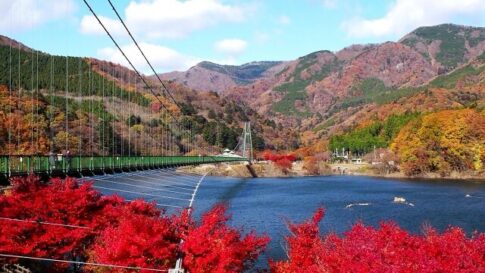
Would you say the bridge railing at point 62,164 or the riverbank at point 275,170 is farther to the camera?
the riverbank at point 275,170

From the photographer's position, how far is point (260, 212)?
38.2 meters

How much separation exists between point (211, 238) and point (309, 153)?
Result: 113 metres

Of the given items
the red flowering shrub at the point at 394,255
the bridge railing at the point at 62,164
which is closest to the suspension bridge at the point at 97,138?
the bridge railing at the point at 62,164

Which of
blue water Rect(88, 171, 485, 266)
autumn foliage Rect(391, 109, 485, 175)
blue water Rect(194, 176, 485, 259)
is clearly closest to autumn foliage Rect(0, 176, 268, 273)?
blue water Rect(88, 171, 485, 266)

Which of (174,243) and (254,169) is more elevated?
(174,243)

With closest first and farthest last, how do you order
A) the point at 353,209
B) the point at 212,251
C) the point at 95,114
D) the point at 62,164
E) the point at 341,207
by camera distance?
the point at 212,251, the point at 62,164, the point at 353,209, the point at 341,207, the point at 95,114

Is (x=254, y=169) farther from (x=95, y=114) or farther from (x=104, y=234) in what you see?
(x=104, y=234)

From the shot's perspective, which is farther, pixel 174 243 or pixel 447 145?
pixel 447 145

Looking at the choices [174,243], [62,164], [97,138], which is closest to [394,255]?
[174,243]

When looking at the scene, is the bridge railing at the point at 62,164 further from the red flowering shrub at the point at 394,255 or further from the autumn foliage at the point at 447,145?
the autumn foliage at the point at 447,145

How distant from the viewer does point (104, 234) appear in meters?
16.9

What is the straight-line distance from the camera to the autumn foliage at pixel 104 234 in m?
13.9

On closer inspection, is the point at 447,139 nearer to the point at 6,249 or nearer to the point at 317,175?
the point at 317,175

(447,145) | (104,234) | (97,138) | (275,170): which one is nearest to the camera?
(104,234)
